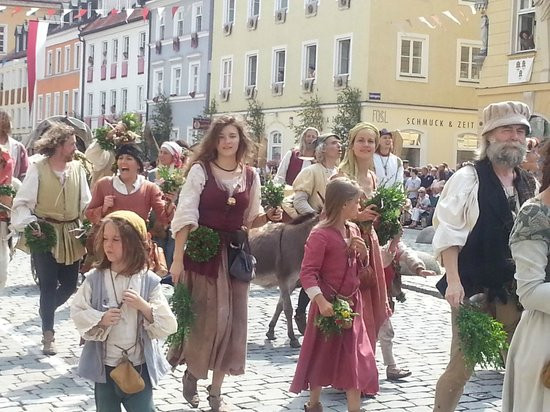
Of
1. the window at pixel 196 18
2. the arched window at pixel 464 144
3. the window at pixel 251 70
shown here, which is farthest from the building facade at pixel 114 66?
the arched window at pixel 464 144

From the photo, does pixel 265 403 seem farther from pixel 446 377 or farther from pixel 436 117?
pixel 436 117

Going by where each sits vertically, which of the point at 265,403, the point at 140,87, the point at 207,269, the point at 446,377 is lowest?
the point at 265,403

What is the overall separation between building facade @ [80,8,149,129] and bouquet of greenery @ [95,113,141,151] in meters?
44.7

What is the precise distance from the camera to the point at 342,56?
3925cm

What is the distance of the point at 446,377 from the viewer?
231 inches

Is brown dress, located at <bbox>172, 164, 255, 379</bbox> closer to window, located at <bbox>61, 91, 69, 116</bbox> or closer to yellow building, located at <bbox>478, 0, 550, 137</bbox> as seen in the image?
yellow building, located at <bbox>478, 0, 550, 137</bbox>

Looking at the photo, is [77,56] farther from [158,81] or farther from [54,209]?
[54,209]

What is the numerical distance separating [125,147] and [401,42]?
30542mm

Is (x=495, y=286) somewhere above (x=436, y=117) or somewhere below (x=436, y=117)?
below

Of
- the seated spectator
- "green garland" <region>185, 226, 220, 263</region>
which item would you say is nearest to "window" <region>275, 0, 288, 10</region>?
the seated spectator

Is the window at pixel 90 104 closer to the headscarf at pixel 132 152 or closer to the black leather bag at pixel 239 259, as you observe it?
the headscarf at pixel 132 152

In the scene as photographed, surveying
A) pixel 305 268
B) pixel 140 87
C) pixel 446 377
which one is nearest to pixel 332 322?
pixel 305 268

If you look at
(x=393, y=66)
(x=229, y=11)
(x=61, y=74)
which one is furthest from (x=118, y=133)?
(x=61, y=74)

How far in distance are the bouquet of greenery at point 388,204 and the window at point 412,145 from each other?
30980 millimetres
